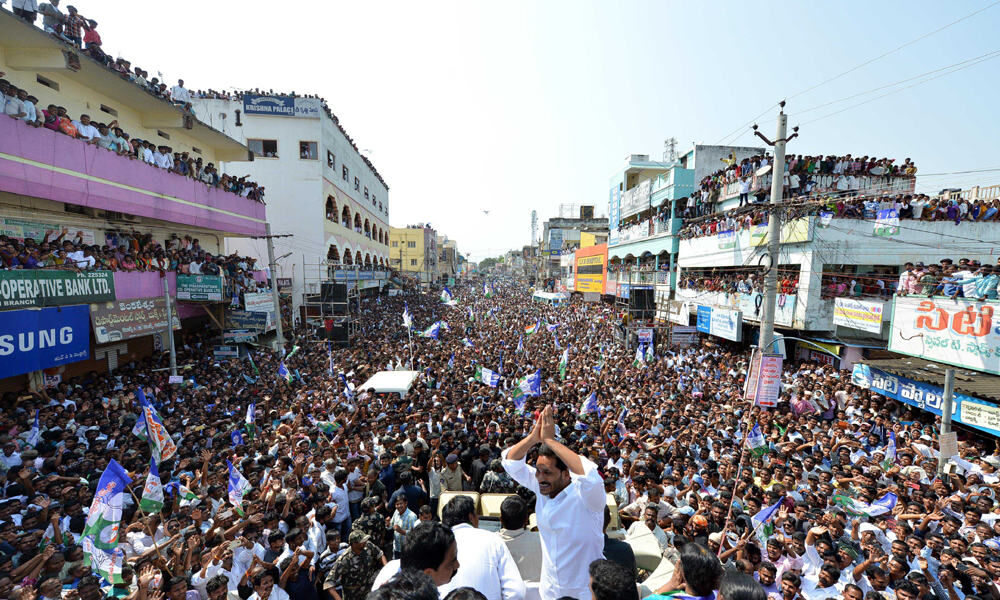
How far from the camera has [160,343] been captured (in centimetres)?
1510

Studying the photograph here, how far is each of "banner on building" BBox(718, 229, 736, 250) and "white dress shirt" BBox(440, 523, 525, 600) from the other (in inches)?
730

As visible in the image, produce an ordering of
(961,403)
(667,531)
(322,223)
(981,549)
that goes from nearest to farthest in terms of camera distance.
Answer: (981,549) < (667,531) < (961,403) < (322,223)

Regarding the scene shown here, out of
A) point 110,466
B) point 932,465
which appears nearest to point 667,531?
point 932,465

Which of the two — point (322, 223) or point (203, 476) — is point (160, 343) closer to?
point (203, 476)

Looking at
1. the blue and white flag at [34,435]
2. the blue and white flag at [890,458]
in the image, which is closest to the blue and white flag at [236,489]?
the blue and white flag at [34,435]

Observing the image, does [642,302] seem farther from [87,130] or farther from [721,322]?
[87,130]

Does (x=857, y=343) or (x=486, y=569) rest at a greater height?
(x=486, y=569)

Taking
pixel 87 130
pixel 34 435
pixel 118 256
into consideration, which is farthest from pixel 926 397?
pixel 87 130

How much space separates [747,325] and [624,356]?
201 inches

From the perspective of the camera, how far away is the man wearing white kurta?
8.82ft

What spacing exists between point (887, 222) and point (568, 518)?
1649cm

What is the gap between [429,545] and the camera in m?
2.37

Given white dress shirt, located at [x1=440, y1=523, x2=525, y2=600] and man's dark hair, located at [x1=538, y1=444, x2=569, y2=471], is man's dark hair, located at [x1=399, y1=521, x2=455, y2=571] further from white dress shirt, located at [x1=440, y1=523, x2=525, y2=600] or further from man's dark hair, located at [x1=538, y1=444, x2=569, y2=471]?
man's dark hair, located at [x1=538, y1=444, x2=569, y2=471]

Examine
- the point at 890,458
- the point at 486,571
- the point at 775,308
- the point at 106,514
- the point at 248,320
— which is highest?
the point at 775,308
